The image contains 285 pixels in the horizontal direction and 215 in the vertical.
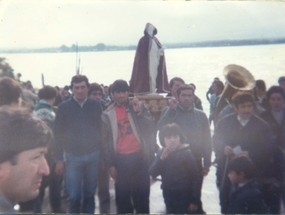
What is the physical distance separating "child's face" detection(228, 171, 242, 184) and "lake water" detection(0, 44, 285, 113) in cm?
36

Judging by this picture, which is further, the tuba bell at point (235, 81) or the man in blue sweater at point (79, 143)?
the man in blue sweater at point (79, 143)

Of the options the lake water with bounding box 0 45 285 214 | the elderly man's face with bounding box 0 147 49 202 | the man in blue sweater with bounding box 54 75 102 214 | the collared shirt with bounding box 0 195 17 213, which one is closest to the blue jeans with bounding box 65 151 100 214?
the man in blue sweater with bounding box 54 75 102 214

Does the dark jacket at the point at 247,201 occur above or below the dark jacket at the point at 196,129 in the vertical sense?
below

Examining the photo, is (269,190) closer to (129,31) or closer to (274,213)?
(274,213)

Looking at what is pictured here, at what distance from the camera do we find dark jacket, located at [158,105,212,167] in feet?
6.13

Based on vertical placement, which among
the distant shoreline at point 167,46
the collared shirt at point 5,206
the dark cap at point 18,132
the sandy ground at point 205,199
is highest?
the distant shoreline at point 167,46

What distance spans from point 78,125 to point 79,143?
0.09 m

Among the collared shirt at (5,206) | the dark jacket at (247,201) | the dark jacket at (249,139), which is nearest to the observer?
the collared shirt at (5,206)

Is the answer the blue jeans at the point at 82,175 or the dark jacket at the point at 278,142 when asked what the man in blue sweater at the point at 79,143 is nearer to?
the blue jeans at the point at 82,175

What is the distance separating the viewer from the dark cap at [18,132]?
2.93 ft

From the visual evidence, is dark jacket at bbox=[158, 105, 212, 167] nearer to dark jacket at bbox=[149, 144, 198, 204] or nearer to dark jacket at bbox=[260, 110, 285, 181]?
dark jacket at bbox=[149, 144, 198, 204]

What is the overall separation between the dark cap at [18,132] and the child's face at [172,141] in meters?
0.98

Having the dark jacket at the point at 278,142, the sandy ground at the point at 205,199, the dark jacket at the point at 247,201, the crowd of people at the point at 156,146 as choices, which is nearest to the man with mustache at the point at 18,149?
the crowd of people at the point at 156,146

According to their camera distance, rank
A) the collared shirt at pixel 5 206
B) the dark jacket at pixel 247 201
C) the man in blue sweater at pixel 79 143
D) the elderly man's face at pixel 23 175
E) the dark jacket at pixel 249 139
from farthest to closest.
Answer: the man in blue sweater at pixel 79 143 → the dark jacket at pixel 249 139 → the dark jacket at pixel 247 201 → the elderly man's face at pixel 23 175 → the collared shirt at pixel 5 206
